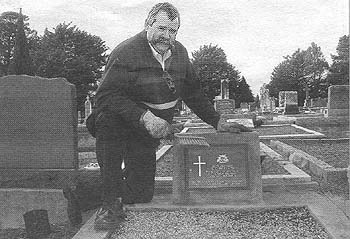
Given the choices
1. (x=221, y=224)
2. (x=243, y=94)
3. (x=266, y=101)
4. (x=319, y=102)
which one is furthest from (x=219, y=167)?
(x=319, y=102)

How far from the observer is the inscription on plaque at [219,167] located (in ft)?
11.0

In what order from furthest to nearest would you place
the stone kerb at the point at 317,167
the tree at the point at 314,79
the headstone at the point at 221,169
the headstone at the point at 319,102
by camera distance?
the headstone at the point at 319,102 < the tree at the point at 314,79 < the stone kerb at the point at 317,167 < the headstone at the point at 221,169

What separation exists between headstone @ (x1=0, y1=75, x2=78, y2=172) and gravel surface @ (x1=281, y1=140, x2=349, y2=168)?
128 inches

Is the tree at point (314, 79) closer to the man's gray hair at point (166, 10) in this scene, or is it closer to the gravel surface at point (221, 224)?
the gravel surface at point (221, 224)

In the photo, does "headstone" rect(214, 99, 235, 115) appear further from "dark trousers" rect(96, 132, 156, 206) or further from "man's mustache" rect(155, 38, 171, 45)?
"man's mustache" rect(155, 38, 171, 45)

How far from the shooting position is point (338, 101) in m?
15.2

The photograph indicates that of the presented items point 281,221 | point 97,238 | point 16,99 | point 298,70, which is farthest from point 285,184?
point 298,70

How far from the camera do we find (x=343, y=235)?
267 cm

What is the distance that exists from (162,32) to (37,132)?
215 centimetres

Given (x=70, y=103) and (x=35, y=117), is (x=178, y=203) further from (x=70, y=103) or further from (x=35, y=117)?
(x=35, y=117)

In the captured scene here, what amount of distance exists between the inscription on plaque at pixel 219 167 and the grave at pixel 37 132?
1.55 m

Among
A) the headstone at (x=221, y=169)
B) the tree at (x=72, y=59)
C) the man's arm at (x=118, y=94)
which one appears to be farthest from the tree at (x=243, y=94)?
the man's arm at (x=118, y=94)

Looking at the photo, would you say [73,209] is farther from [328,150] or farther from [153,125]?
[328,150]

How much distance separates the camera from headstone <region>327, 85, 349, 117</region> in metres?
15.0
